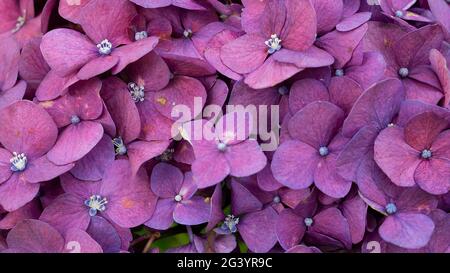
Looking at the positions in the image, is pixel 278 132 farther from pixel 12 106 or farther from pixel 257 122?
pixel 12 106

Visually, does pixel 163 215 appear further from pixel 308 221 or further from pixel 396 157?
pixel 396 157

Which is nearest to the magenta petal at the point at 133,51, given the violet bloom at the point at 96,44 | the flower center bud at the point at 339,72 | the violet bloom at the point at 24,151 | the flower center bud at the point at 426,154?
the violet bloom at the point at 96,44

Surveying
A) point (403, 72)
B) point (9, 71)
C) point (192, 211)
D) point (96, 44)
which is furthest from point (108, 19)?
point (403, 72)

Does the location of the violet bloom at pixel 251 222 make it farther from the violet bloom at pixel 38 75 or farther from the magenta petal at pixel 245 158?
the violet bloom at pixel 38 75

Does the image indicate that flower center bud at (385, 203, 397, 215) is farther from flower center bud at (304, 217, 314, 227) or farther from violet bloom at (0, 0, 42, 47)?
violet bloom at (0, 0, 42, 47)

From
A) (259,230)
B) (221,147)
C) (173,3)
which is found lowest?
(259,230)

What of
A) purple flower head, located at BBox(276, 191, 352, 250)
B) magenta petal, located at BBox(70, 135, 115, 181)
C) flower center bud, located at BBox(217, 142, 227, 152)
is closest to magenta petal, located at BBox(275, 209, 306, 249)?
purple flower head, located at BBox(276, 191, 352, 250)
